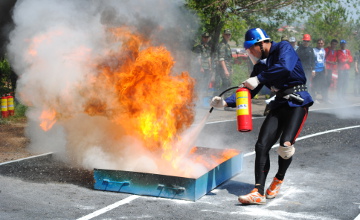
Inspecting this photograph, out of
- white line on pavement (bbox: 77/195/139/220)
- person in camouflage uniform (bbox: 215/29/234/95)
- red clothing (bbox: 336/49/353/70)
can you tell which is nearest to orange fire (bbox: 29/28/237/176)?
white line on pavement (bbox: 77/195/139/220)

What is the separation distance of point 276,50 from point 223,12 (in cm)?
1029

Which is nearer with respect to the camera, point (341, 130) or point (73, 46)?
point (73, 46)

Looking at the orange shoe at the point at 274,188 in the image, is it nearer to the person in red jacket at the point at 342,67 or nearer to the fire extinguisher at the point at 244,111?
the fire extinguisher at the point at 244,111

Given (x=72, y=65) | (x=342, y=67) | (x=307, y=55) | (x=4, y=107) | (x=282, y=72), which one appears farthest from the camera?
(x=342, y=67)

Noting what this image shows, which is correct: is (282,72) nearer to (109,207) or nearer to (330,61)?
(109,207)

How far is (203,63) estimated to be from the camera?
15.3 meters

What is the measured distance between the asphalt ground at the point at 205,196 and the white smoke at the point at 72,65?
1.66 feet

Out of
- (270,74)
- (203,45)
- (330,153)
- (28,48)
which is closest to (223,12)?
(203,45)

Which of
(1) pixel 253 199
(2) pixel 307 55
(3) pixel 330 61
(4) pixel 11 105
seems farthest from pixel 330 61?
(1) pixel 253 199

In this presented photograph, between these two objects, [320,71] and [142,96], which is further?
[320,71]

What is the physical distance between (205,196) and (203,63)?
9.35 m

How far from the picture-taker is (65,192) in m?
6.36

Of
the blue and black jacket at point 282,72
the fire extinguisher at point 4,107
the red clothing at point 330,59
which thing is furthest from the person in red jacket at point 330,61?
the blue and black jacket at point 282,72

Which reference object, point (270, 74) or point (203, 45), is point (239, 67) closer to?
point (203, 45)
